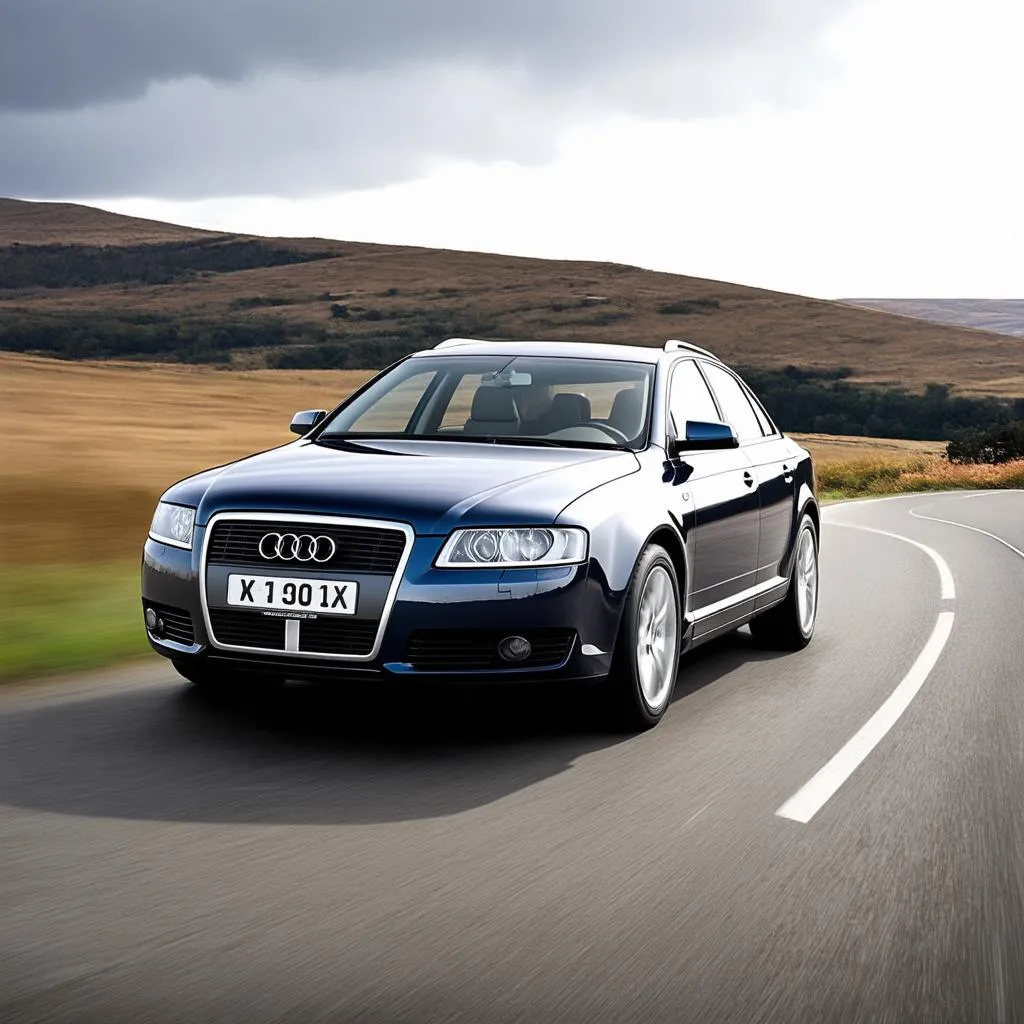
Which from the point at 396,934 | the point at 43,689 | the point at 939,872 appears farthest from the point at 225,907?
the point at 43,689

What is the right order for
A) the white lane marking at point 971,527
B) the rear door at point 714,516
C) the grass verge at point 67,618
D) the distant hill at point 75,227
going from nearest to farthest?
1. the rear door at point 714,516
2. the grass verge at point 67,618
3. the white lane marking at point 971,527
4. the distant hill at point 75,227

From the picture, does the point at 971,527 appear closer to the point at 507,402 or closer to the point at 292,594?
the point at 507,402

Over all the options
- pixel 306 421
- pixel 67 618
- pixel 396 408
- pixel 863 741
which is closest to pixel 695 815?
pixel 863 741

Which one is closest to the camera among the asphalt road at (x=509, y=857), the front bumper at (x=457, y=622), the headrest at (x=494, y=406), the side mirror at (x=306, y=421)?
the asphalt road at (x=509, y=857)

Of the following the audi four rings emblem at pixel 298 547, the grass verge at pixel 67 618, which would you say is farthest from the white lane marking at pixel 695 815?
the grass verge at pixel 67 618

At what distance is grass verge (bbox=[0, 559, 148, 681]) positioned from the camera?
809 centimetres

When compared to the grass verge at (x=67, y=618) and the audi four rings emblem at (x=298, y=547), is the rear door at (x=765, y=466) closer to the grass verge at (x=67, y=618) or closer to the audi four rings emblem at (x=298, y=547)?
the audi four rings emblem at (x=298, y=547)

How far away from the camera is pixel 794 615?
9125 mm

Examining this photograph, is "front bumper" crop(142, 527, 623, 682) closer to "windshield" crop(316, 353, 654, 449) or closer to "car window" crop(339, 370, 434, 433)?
"windshield" crop(316, 353, 654, 449)

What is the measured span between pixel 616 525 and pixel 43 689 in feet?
9.44

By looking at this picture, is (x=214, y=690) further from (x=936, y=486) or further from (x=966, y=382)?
(x=966, y=382)

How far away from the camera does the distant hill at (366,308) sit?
9819 centimetres

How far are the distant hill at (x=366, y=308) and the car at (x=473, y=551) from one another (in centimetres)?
8233

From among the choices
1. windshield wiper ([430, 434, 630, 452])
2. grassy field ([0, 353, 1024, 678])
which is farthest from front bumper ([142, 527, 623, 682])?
grassy field ([0, 353, 1024, 678])
